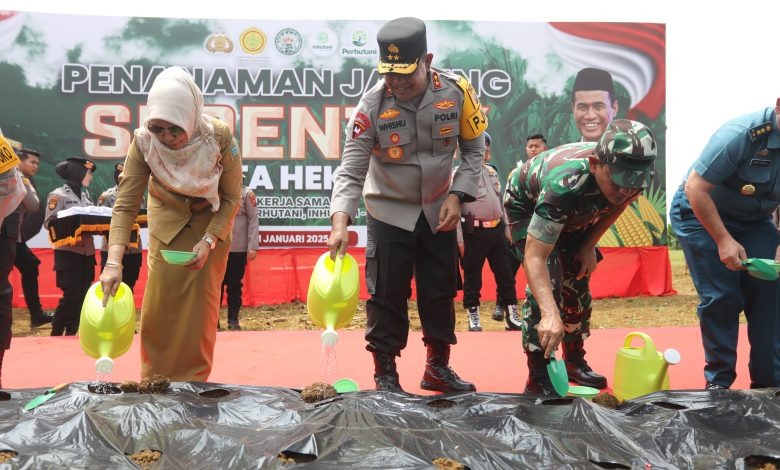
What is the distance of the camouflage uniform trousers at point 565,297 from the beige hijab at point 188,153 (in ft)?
3.98

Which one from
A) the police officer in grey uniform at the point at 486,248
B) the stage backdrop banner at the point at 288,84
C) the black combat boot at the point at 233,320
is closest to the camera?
the police officer in grey uniform at the point at 486,248

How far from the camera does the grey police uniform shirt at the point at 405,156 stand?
281 cm

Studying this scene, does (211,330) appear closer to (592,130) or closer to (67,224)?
(67,224)

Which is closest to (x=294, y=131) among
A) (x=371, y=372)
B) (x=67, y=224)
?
(x=67, y=224)

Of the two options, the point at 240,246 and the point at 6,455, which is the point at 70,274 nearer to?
the point at 240,246

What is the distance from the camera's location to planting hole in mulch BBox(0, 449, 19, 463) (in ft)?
5.88

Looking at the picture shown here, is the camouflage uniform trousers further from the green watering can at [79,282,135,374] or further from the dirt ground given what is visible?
the dirt ground

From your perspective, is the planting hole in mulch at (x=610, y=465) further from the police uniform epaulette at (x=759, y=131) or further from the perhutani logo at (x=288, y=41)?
the perhutani logo at (x=288, y=41)

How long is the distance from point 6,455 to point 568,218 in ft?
5.66

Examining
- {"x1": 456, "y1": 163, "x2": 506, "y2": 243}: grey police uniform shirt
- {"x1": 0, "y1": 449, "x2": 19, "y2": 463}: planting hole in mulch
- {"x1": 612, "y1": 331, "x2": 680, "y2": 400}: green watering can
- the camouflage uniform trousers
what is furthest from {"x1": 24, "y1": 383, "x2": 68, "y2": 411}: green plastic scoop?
{"x1": 456, "y1": 163, "x2": 506, "y2": 243}: grey police uniform shirt

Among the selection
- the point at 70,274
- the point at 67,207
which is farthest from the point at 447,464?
the point at 67,207

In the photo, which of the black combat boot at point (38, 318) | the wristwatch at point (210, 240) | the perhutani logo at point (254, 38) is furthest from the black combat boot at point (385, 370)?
the perhutani logo at point (254, 38)

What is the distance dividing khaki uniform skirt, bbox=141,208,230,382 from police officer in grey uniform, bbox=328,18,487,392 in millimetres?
591

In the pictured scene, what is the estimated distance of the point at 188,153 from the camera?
8.84 feet
